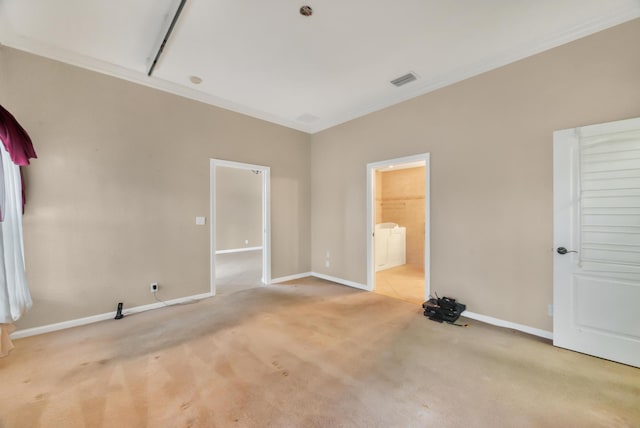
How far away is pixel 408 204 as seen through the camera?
673 centimetres

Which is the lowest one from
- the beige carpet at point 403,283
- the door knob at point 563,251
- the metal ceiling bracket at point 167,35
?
the beige carpet at point 403,283

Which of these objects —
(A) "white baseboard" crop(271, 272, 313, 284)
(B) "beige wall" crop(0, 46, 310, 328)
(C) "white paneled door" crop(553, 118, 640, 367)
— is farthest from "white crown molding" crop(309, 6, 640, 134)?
(A) "white baseboard" crop(271, 272, 313, 284)

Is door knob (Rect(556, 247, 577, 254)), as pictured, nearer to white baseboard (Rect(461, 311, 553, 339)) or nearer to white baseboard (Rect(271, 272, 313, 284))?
white baseboard (Rect(461, 311, 553, 339))

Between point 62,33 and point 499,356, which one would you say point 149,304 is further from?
point 499,356

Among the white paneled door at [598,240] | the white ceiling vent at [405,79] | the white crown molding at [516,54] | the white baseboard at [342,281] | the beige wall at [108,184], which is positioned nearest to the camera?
the white paneled door at [598,240]

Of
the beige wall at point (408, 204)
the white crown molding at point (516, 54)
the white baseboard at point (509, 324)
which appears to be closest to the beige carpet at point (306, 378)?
the white baseboard at point (509, 324)

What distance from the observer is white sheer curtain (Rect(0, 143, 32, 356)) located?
152cm

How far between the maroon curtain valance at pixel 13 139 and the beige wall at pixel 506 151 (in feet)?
13.2

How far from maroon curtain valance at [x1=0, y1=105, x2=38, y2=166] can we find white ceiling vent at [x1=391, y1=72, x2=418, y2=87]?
12.5 feet

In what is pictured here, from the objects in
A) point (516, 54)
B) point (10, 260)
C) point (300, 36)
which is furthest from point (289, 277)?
point (516, 54)

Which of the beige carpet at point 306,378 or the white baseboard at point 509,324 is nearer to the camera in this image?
the beige carpet at point 306,378


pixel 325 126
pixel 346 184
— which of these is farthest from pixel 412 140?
pixel 325 126

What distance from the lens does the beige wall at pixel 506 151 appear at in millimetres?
2342

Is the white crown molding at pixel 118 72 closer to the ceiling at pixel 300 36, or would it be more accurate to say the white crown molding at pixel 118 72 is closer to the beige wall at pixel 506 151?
the ceiling at pixel 300 36
